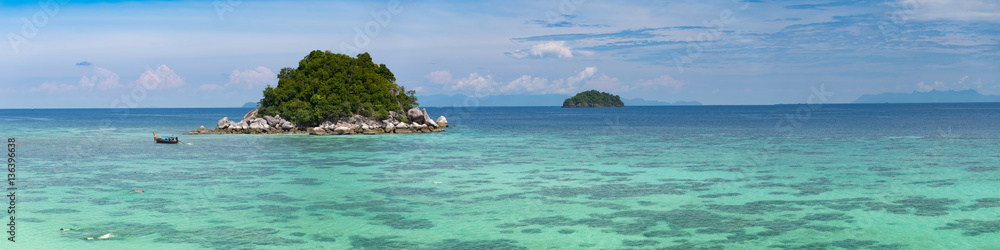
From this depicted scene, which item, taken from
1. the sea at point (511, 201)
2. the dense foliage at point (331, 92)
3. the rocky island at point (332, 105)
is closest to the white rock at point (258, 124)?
the rocky island at point (332, 105)

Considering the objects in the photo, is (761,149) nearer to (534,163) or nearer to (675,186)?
(534,163)

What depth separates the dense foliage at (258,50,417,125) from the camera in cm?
9444

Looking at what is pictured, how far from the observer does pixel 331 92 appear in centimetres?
9644

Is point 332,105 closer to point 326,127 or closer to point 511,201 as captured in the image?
point 326,127

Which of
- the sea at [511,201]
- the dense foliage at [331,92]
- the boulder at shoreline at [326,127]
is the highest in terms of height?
the dense foliage at [331,92]

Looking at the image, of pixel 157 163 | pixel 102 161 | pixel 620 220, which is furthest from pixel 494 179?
pixel 102 161

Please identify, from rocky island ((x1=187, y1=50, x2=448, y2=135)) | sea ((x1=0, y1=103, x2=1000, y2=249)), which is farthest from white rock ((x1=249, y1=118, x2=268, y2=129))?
sea ((x1=0, y1=103, x2=1000, y2=249))

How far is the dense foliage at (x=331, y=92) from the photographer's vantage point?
94.4 metres

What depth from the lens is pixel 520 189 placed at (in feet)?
111

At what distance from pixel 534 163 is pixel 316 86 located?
57182mm

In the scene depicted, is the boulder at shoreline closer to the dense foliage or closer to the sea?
the dense foliage

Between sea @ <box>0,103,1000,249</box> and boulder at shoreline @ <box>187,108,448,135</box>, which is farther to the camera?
boulder at shoreline @ <box>187,108,448,135</box>

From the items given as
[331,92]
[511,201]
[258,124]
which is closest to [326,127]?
[331,92]

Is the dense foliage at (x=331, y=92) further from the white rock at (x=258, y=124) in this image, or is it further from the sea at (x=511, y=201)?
the sea at (x=511, y=201)
